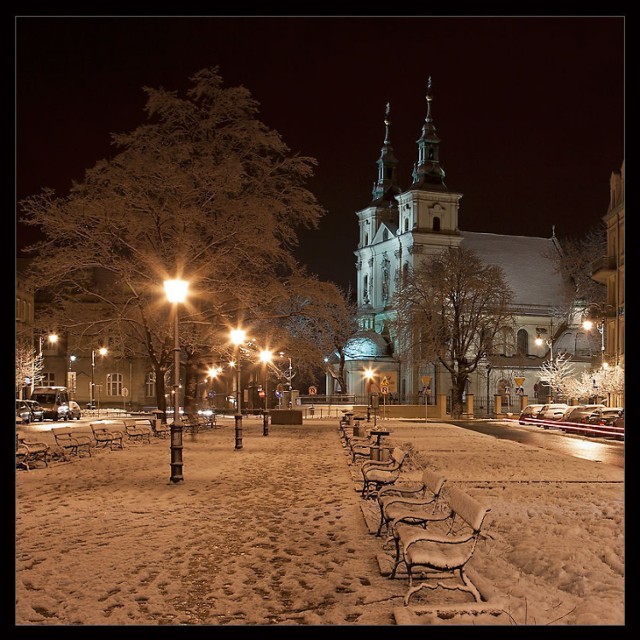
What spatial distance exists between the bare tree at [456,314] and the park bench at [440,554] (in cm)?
5269

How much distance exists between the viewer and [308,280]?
1332 inches

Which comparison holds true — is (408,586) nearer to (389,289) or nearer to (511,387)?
(511,387)

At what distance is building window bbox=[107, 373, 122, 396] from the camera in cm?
8419

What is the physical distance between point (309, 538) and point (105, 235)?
22.6 m

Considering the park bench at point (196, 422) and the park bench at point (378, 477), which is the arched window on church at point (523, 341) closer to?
the park bench at point (196, 422)

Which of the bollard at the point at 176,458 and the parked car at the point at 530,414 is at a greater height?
the bollard at the point at 176,458

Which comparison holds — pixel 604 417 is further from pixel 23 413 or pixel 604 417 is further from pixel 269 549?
pixel 269 549

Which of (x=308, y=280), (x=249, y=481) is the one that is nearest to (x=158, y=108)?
(x=308, y=280)

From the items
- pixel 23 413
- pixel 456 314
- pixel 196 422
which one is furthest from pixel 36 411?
pixel 456 314

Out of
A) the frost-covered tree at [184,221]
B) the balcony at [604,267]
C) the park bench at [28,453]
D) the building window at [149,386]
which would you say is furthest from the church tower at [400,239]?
the park bench at [28,453]

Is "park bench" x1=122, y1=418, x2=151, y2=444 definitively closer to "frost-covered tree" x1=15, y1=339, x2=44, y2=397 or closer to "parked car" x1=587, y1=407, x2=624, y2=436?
"parked car" x1=587, y1=407, x2=624, y2=436

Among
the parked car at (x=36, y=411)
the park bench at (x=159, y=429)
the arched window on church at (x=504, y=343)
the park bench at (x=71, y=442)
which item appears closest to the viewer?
the park bench at (x=71, y=442)

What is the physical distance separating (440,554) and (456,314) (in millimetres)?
55581

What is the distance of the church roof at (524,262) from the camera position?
348ft
